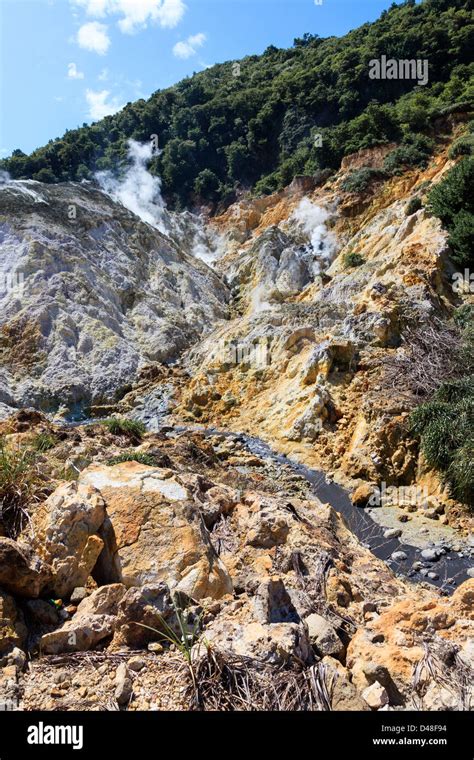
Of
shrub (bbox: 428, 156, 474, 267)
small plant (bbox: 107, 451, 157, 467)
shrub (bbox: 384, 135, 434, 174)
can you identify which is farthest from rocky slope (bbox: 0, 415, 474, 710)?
shrub (bbox: 384, 135, 434, 174)

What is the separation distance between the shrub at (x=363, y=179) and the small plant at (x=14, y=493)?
26611 mm

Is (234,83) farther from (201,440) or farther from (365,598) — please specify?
(365,598)

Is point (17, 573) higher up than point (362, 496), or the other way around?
point (17, 573)

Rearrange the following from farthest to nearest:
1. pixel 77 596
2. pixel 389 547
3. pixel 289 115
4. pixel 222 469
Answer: pixel 289 115 → pixel 222 469 → pixel 389 547 → pixel 77 596

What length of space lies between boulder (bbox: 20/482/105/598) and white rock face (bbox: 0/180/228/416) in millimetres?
13205

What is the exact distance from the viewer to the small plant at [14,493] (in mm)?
3562

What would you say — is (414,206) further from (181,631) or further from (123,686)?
(123,686)

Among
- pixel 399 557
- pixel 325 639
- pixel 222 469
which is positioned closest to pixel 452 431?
pixel 399 557

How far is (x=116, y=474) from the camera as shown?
426 cm

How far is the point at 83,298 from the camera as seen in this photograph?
19688 mm

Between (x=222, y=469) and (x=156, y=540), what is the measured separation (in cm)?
651

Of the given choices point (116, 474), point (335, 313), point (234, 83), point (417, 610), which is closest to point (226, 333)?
point (335, 313)

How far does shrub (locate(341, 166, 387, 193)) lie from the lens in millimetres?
26641

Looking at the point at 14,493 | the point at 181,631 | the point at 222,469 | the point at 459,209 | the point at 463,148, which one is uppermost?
the point at 463,148
